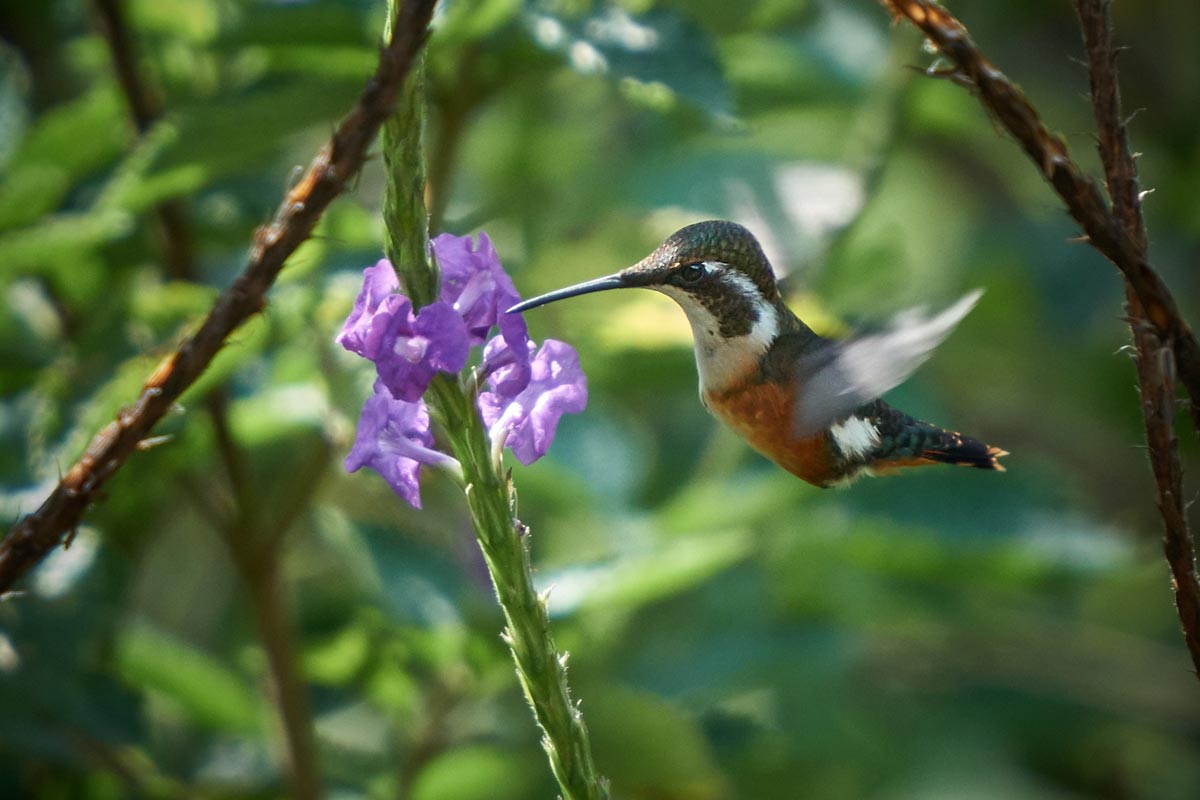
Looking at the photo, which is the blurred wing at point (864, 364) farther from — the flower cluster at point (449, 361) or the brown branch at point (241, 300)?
the brown branch at point (241, 300)

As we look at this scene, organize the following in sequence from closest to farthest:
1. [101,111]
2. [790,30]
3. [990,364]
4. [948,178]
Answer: [101,111] → [790,30] → [990,364] → [948,178]

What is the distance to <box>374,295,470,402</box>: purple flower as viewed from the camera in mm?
945

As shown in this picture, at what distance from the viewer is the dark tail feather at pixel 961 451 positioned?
1537 mm

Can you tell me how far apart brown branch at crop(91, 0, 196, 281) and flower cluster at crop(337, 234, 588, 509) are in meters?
1.15

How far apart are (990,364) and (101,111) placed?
232cm

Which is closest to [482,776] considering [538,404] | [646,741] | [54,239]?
[646,741]

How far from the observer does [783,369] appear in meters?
1.54

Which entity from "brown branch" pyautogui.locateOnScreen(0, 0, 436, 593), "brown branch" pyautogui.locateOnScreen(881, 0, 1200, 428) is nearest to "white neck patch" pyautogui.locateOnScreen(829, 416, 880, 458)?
"brown branch" pyautogui.locateOnScreen(881, 0, 1200, 428)

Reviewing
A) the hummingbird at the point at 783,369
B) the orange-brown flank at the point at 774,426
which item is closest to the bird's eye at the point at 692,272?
the hummingbird at the point at 783,369

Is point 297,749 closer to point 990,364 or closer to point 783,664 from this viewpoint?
point 783,664

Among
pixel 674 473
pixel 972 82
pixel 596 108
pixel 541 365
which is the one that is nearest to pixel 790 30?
pixel 596 108

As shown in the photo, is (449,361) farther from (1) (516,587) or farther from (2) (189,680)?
(2) (189,680)

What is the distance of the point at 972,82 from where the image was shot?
831 millimetres

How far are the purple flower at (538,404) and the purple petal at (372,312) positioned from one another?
0.49ft
